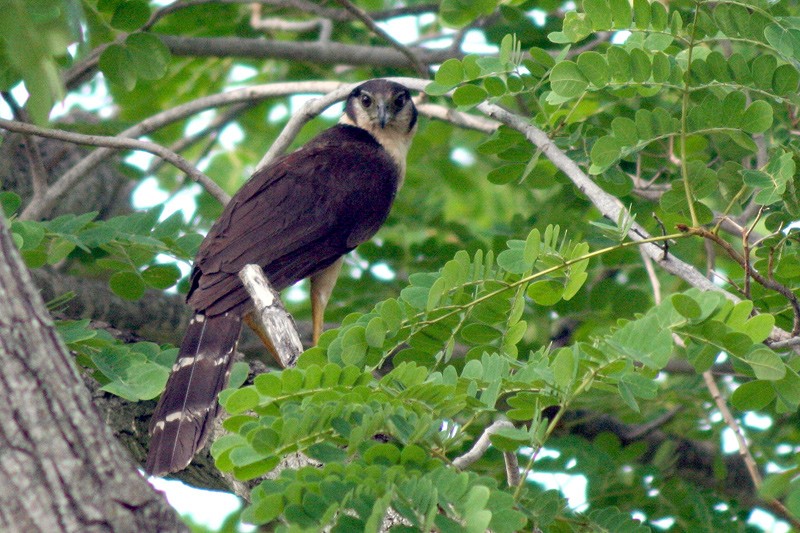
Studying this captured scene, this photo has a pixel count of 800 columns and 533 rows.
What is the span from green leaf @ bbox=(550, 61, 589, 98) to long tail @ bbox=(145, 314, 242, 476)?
1628 millimetres

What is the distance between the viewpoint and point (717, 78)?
3.00 meters

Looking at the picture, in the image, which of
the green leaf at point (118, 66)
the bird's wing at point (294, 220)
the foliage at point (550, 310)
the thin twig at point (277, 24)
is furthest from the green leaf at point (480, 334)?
the thin twig at point (277, 24)

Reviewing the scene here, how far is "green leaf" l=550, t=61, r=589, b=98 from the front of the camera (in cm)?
302

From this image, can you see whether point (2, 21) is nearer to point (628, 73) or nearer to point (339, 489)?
point (339, 489)

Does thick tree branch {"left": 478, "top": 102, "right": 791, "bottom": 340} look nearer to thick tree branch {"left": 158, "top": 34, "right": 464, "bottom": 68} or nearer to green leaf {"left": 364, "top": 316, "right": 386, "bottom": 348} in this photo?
green leaf {"left": 364, "top": 316, "right": 386, "bottom": 348}

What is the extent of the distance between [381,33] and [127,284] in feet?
5.55

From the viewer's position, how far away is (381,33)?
461cm

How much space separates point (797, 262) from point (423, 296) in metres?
1.25

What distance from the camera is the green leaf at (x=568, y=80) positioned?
119 inches

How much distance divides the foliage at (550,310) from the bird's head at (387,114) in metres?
0.63

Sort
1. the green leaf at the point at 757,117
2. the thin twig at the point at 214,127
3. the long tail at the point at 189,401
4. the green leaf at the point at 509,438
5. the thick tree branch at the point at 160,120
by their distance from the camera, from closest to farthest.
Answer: the green leaf at the point at 509,438
the green leaf at the point at 757,117
the long tail at the point at 189,401
the thick tree branch at the point at 160,120
the thin twig at the point at 214,127

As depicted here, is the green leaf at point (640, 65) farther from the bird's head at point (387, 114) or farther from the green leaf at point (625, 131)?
the bird's head at point (387, 114)

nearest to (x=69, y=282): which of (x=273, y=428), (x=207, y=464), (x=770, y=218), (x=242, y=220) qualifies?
(x=242, y=220)

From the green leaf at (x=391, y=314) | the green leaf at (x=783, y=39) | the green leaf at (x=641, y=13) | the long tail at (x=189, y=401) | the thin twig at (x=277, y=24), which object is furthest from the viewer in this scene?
the thin twig at (x=277, y=24)
